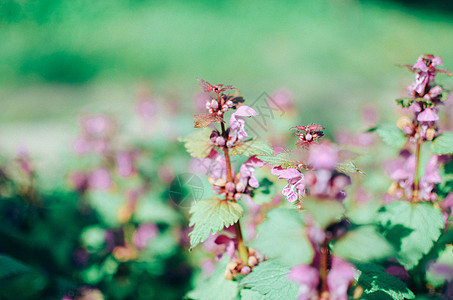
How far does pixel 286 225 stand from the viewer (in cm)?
81

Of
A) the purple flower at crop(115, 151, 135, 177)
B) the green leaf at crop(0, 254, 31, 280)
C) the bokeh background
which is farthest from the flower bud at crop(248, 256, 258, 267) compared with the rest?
the bokeh background

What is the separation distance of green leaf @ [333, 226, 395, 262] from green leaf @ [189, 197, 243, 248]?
0.41 metres

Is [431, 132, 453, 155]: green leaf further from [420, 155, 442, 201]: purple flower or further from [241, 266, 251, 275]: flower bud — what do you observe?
[241, 266, 251, 275]: flower bud

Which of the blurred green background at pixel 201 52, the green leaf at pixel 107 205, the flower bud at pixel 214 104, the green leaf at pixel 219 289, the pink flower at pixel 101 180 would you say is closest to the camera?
the flower bud at pixel 214 104

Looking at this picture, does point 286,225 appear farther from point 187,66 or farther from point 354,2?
point 354,2

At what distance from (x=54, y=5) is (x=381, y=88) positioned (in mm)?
7623

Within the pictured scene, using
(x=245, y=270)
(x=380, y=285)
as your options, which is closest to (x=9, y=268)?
(x=245, y=270)

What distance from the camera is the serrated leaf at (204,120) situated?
1068 mm

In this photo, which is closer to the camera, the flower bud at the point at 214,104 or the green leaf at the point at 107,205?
the flower bud at the point at 214,104

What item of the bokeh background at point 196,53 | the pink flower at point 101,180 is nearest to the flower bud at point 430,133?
the pink flower at point 101,180

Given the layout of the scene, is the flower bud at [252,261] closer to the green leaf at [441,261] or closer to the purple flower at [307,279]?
the purple flower at [307,279]

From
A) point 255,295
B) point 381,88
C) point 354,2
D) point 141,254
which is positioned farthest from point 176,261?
point 354,2

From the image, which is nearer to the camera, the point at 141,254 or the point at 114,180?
the point at 141,254

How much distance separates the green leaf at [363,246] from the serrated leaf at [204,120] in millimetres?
557
